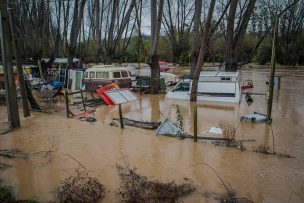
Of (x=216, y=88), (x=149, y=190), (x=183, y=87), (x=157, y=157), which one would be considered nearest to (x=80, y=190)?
(x=149, y=190)

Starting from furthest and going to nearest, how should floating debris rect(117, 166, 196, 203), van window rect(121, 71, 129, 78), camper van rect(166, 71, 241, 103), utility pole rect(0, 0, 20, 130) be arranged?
van window rect(121, 71, 129, 78) < camper van rect(166, 71, 241, 103) < utility pole rect(0, 0, 20, 130) < floating debris rect(117, 166, 196, 203)

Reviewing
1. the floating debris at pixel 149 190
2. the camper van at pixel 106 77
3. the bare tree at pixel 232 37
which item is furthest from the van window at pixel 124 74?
the floating debris at pixel 149 190

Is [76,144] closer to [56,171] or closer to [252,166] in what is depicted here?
[56,171]

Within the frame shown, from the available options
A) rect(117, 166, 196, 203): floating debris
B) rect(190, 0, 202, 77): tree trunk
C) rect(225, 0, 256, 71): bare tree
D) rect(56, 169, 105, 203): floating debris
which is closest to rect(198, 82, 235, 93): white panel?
rect(190, 0, 202, 77): tree trunk

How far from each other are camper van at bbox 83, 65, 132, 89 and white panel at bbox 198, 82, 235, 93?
5.73 meters

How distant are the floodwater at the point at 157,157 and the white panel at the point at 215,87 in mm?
2525

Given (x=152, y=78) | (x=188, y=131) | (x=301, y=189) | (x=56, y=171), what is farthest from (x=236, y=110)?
(x=56, y=171)

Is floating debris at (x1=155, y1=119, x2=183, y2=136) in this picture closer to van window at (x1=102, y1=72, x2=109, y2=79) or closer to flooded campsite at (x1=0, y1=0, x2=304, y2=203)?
flooded campsite at (x1=0, y1=0, x2=304, y2=203)

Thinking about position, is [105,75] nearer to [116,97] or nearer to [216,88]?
[116,97]

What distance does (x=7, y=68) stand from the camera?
35.1 feet

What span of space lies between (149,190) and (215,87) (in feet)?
35.1

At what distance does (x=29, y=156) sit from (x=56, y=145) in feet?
3.55

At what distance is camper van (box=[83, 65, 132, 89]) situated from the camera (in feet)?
63.3

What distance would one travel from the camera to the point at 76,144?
9.12 meters
